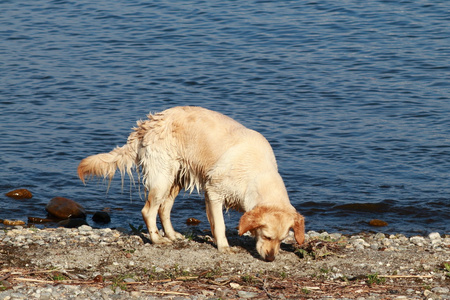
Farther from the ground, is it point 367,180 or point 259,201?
point 259,201

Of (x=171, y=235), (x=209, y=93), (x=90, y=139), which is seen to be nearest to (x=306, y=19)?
(x=209, y=93)

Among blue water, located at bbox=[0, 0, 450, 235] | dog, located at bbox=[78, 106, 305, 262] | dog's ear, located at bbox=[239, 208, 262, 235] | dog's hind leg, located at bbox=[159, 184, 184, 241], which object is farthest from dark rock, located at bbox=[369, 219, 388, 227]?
dog's ear, located at bbox=[239, 208, 262, 235]

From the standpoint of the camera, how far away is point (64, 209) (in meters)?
11.2

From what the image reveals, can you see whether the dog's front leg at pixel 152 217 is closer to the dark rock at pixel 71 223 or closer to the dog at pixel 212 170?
the dog at pixel 212 170

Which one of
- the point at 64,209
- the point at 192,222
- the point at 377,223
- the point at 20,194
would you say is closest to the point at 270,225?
the point at 192,222

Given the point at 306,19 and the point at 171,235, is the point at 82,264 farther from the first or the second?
the point at 306,19

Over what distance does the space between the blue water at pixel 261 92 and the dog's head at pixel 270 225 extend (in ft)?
10.9

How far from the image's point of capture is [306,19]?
23344 mm

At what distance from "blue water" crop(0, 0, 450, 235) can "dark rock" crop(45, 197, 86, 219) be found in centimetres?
20

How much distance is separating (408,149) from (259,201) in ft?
23.0

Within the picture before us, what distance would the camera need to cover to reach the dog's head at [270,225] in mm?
7453

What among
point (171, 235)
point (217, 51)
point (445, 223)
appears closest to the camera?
point (171, 235)

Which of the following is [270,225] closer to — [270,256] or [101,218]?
[270,256]

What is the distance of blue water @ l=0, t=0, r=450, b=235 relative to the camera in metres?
12.1
